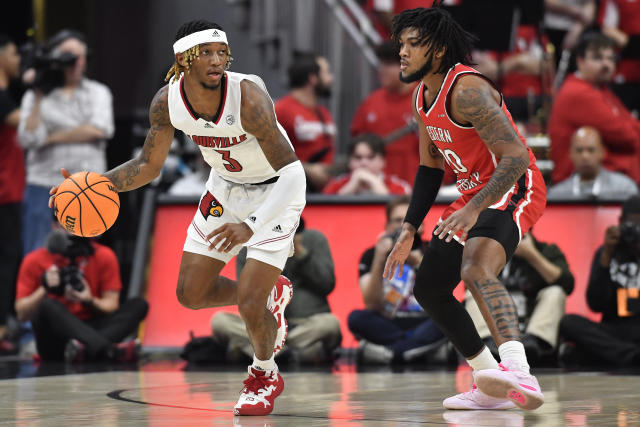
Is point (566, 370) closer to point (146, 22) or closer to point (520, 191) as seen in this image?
point (520, 191)

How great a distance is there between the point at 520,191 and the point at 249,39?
8.55 metres

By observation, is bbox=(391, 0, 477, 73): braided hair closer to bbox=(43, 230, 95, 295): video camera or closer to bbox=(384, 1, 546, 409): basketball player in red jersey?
bbox=(384, 1, 546, 409): basketball player in red jersey

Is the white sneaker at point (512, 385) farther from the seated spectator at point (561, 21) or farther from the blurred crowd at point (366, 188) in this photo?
the seated spectator at point (561, 21)

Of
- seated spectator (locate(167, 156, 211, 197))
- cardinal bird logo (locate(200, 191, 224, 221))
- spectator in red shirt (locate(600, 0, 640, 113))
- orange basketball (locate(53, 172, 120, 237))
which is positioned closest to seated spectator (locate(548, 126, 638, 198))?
spectator in red shirt (locate(600, 0, 640, 113))

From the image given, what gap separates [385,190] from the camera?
33.5ft

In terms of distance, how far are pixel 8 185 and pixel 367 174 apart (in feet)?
11.6

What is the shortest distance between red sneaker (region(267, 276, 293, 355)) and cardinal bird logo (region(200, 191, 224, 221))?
532 mm

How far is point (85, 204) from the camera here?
559 cm

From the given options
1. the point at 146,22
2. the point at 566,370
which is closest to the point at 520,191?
the point at 566,370

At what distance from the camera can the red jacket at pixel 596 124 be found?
10.3 meters

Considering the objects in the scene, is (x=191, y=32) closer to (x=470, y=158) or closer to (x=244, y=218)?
(x=244, y=218)

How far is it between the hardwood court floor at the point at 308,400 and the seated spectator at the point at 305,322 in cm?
85

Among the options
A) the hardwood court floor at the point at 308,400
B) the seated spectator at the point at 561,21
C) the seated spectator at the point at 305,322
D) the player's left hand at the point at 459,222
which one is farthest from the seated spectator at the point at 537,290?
the seated spectator at the point at 561,21

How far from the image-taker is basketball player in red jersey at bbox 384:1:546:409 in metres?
5.21
